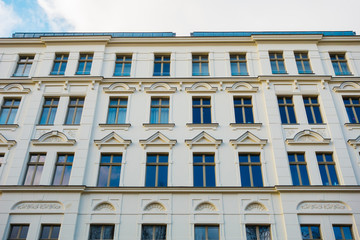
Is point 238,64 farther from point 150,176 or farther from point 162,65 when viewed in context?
point 150,176

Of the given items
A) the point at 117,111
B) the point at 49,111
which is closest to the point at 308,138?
the point at 117,111

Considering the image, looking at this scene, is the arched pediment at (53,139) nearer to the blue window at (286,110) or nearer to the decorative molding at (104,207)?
the decorative molding at (104,207)

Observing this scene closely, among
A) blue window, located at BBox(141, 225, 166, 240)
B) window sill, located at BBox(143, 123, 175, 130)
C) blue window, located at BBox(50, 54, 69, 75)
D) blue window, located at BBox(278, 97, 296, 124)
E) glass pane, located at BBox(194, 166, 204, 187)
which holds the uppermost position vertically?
blue window, located at BBox(50, 54, 69, 75)

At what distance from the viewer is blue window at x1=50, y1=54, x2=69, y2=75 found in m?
21.7

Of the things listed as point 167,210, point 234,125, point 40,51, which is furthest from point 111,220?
point 40,51

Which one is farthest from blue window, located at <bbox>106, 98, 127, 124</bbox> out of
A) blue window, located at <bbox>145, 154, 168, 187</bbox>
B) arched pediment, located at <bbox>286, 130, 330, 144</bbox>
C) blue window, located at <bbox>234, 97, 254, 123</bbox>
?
arched pediment, located at <bbox>286, 130, 330, 144</bbox>

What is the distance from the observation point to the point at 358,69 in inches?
853

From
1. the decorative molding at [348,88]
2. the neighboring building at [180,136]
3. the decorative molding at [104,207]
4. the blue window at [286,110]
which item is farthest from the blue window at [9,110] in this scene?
the decorative molding at [348,88]

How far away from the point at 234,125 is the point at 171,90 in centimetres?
444

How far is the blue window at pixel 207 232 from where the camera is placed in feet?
50.6

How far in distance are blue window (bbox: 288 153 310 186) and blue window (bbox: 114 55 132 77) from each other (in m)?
11.2

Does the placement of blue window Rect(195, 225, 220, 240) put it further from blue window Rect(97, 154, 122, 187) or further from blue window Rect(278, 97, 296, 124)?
blue window Rect(278, 97, 296, 124)

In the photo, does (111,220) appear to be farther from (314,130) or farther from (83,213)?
(314,130)

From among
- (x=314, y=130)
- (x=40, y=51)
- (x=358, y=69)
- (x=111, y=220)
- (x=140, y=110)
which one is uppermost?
(x=40, y=51)
